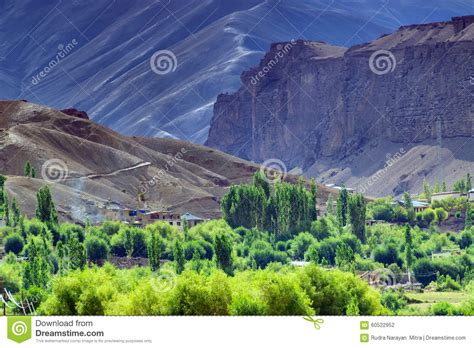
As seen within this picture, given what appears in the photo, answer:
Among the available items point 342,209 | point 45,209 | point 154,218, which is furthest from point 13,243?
point 342,209

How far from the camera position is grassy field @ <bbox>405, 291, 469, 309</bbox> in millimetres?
82688

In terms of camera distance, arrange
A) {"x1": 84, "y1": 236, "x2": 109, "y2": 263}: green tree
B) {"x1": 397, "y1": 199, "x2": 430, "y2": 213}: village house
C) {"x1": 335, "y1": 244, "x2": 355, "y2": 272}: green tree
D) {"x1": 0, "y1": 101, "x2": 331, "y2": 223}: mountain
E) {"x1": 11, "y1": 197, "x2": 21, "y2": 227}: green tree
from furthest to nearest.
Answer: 1. {"x1": 397, "y1": 199, "x2": 430, "y2": 213}: village house
2. {"x1": 0, "y1": 101, "x2": 331, "y2": 223}: mountain
3. {"x1": 11, "y1": 197, "x2": 21, "y2": 227}: green tree
4. {"x1": 84, "y1": 236, "x2": 109, "y2": 263}: green tree
5. {"x1": 335, "y1": 244, "x2": 355, "y2": 272}: green tree

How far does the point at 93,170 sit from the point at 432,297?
78671 millimetres

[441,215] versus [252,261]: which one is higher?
[441,215]

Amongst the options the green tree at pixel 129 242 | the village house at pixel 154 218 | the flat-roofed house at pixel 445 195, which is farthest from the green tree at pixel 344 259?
the flat-roofed house at pixel 445 195

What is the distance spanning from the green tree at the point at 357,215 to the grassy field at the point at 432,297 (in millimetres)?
36427

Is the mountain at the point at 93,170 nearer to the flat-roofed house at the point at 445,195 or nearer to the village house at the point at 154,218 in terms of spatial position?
the village house at the point at 154,218

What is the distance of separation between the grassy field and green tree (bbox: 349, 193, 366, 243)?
36.4 m

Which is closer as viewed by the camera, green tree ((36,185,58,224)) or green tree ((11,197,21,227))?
green tree ((36,185,58,224))

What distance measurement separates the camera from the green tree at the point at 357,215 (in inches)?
5192

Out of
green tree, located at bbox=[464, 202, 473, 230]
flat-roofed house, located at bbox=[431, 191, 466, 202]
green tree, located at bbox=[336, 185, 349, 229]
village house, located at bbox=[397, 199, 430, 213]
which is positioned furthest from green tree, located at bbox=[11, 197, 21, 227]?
flat-roofed house, located at bbox=[431, 191, 466, 202]

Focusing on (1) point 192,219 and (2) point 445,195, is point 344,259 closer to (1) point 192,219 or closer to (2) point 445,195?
(1) point 192,219

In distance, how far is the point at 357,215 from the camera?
434 ft

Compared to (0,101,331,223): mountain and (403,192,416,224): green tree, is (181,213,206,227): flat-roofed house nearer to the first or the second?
(0,101,331,223): mountain
